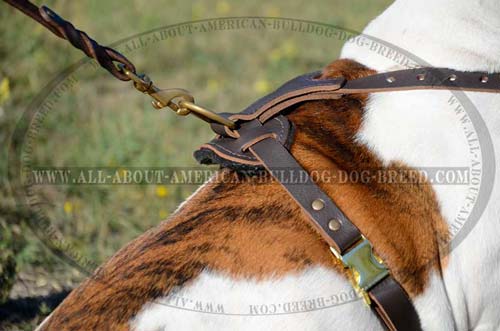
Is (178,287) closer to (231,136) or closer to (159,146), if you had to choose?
(231,136)

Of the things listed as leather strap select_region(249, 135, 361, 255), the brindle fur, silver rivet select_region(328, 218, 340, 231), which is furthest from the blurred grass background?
silver rivet select_region(328, 218, 340, 231)

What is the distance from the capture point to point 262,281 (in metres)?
1.84

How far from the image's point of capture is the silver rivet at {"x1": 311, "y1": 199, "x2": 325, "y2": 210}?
190 centimetres

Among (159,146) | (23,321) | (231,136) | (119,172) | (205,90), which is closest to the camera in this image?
(231,136)

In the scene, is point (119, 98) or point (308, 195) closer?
point (308, 195)

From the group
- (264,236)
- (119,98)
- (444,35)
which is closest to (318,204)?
(264,236)

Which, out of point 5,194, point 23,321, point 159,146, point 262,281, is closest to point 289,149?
point 262,281

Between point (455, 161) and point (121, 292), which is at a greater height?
point (121, 292)

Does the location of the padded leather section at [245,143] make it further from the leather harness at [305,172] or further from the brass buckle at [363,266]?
the brass buckle at [363,266]

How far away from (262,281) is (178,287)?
219mm

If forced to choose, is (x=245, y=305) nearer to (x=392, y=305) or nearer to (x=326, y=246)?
(x=326, y=246)

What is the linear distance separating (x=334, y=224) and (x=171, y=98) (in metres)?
0.65

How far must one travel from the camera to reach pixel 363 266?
1.87m

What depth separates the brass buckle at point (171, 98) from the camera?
82.6 inches
